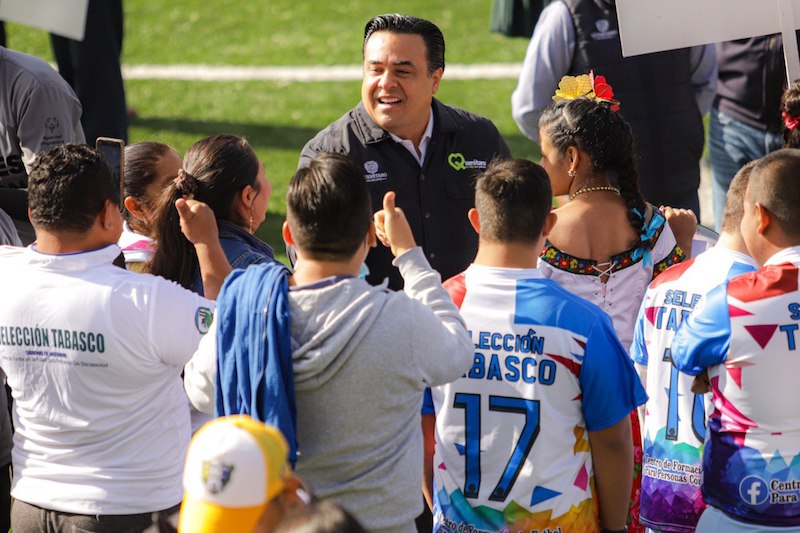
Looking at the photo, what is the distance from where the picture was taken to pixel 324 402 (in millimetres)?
2812

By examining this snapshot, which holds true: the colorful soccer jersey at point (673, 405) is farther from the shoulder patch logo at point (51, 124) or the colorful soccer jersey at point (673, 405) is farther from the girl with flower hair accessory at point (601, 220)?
the shoulder patch logo at point (51, 124)

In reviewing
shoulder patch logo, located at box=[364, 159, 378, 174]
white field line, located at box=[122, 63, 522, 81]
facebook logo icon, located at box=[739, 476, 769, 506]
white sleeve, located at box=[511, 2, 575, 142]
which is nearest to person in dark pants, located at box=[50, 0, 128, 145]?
white field line, located at box=[122, 63, 522, 81]

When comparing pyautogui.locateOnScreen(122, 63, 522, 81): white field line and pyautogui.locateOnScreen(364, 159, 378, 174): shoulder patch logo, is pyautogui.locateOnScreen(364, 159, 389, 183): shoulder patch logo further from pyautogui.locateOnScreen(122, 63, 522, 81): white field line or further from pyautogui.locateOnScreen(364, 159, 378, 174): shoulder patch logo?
pyautogui.locateOnScreen(122, 63, 522, 81): white field line

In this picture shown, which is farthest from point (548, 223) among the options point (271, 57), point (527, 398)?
point (271, 57)

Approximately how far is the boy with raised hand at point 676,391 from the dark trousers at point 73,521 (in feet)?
4.80

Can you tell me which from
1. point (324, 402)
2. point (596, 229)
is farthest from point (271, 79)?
point (324, 402)

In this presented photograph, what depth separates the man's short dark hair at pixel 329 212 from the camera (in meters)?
2.85

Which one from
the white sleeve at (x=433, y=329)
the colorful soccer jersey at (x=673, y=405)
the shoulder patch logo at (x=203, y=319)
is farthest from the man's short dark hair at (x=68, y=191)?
the colorful soccer jersey at (x=673, y=405)

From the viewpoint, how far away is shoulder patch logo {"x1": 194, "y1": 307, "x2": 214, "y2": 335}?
3135 mm

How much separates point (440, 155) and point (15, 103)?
1.83 m

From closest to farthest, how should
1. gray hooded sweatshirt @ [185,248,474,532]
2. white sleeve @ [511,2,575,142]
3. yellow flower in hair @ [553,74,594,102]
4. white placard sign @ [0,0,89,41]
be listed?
gray hooded sweatshirt @ [185,248,474,532], yellow flower in hair @ [553,74,594,102], white placard sign @ [0,0,89,41], white sleeve @ [511,2,575,142]

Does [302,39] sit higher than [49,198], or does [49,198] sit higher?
[302,39]

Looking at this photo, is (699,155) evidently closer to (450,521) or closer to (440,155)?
(440,155)

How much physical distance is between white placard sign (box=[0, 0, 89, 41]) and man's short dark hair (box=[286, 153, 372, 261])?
7.76 feet
